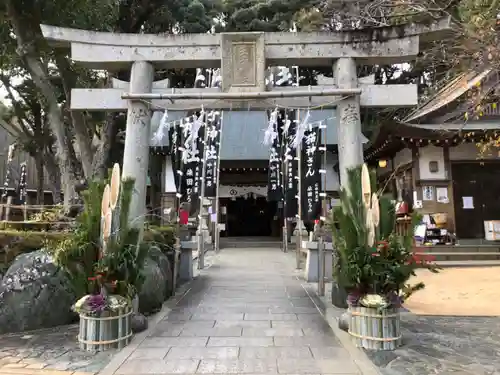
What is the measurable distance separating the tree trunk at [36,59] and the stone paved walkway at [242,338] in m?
5.94

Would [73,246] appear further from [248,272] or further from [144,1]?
[144,1]

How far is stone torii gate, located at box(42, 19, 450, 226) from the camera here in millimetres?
7391

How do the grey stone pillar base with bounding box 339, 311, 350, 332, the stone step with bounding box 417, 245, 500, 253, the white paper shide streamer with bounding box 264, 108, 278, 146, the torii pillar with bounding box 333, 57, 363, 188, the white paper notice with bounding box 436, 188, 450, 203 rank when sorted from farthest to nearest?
1. the white paper notice with bounding box 436, 188, 450, 203
2. the stone step with bounding box 417, 245, 500, 253
3. the white paper shide streamer with bounding box 264, 108, 278, 146
4. the torii pillar with bounding box 333, 57, 363, 188
5. the grey stone pillar base with bounding box 339, 311, 350, 332

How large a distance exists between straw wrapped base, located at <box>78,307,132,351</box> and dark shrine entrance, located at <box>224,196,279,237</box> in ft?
64.6

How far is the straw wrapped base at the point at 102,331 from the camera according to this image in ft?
15.8

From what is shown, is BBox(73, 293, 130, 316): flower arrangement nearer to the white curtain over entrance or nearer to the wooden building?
the wooden building

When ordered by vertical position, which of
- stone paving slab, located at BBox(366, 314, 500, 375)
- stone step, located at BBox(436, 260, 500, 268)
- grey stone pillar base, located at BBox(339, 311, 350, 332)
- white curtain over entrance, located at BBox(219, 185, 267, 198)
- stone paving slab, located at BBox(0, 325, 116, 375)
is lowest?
stone paving slab, located at BBox(0, 325, 116, 375)

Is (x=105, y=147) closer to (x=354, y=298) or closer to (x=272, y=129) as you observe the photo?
(x=272, y=129)

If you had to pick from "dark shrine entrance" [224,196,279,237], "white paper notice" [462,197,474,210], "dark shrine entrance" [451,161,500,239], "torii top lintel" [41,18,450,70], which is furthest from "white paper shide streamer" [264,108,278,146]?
"dark shrine entrance" [224,196,279,237]

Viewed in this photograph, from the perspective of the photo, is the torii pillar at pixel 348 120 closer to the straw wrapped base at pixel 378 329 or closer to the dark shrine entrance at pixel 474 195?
the straw wrapped base at pixel 378 329

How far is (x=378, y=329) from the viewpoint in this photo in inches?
191

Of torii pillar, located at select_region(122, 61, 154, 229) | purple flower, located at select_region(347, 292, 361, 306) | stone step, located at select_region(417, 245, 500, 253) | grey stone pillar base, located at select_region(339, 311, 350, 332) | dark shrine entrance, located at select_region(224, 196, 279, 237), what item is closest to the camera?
purple flower, located at select_region(347, 292, 361, 306)

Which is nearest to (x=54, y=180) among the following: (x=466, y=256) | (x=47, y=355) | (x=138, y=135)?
(x=138, y=135)

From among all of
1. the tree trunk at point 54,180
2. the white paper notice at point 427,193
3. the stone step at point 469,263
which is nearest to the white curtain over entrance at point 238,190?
the tree trunk at point 54,180
